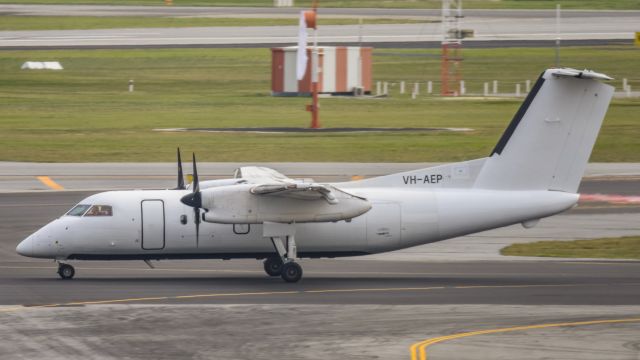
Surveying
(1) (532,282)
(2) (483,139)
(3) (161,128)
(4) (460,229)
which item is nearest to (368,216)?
(4) (460,229)

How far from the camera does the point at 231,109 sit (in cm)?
7019

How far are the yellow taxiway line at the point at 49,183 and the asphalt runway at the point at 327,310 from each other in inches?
473

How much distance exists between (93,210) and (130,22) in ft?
321

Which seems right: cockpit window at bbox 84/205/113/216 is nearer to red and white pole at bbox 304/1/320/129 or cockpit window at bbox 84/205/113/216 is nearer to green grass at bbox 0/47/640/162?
green grass at bbox 0/47/640/162

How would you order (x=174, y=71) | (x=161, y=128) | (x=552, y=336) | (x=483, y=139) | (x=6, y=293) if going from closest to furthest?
1. (x=552, y=336)
2. (x=6, y=293)
3. (x=483, y=139)
4. (x=161, y=128)
5. (x=174, y=71)

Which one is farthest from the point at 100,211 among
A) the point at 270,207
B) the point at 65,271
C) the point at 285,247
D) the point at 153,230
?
the point at 285,247

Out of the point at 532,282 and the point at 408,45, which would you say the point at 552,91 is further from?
the point at 408,45

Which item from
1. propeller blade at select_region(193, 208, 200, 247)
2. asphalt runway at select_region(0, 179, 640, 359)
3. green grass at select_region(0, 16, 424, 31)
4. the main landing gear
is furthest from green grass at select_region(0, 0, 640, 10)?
propeller blade at select_region(193, 208, 200, 247)

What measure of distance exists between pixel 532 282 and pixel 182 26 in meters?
95.2

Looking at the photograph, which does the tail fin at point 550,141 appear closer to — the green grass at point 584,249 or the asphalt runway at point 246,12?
the green grass at point 584,249

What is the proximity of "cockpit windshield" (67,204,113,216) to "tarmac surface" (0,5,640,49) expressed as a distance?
73646 mm

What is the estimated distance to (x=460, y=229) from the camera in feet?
92.2

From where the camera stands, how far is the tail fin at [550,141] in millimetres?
28250

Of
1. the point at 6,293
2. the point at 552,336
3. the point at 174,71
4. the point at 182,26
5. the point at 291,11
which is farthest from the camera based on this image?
the point at 291,11
